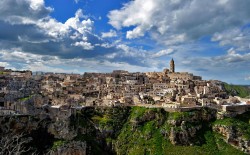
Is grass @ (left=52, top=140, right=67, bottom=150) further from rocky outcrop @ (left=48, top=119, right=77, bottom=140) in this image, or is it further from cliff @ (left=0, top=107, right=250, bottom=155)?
rocky outcrop @ (left=48, top=119, right=77, bottom=140)

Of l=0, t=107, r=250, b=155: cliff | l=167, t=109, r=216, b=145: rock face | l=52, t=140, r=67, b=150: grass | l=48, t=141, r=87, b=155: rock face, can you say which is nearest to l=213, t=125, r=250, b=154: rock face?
l=0, t=107, r=250, b=155: cliff

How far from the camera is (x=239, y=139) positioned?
62375mm

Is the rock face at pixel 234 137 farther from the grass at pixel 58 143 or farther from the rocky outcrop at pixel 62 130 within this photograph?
the grass at pixel 58 143

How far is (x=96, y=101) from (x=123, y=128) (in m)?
10.3

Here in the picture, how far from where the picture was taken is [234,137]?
62.8 meters

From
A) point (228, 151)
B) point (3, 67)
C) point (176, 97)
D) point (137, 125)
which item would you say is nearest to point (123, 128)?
point (137, 125)

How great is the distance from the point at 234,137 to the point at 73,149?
3244cm

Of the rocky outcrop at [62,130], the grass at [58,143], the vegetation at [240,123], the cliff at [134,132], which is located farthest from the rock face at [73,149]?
the vegetation at [240,123]

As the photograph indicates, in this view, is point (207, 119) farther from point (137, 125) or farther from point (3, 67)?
point (3, 67)

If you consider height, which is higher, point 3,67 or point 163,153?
point 3,67

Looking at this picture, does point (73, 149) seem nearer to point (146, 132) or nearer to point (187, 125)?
point (146, 132)

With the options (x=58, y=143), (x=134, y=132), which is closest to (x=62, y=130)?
(x=58, y=143)

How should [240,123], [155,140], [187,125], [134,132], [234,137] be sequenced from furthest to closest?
[134,132]
[240,123]
[187,125]
[234,137]
[155,140]

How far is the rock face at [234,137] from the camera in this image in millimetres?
61588
